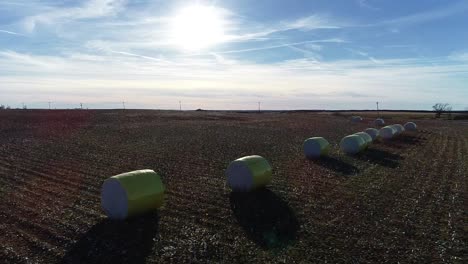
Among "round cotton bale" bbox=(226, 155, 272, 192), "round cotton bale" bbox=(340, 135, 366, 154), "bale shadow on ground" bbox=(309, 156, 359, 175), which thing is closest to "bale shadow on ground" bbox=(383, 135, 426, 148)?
"round cotton bale" bbox=(340, 135, 366, 154)

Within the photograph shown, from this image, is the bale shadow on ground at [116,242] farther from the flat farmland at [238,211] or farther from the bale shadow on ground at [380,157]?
the bale shadow on ground at [380,157]

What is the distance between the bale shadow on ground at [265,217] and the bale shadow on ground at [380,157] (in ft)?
29.8

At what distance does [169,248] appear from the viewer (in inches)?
378

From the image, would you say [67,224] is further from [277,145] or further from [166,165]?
[277,145]

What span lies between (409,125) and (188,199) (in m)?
35.5

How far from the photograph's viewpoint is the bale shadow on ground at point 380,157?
21.1 m

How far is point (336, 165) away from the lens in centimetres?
2009

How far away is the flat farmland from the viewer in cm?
938

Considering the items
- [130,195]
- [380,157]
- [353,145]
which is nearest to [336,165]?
[353,145]

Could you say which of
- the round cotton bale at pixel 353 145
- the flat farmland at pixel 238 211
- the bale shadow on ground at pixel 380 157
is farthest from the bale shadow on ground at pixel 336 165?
the bale shadow on ground at pixel 380 157

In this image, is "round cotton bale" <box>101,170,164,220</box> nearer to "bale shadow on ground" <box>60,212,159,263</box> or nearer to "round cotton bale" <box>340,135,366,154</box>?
"bale shadow on ground" <box>60,212,159,263</box>

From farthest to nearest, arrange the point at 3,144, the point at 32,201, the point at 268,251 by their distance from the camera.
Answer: the point at 3,144
the point at 32,201
the point at 268,251

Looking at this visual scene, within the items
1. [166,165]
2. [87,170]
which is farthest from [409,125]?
[87,170]

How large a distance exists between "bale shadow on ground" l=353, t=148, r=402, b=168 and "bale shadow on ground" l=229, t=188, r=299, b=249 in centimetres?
909
